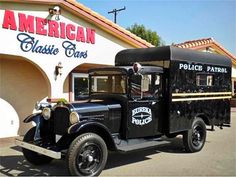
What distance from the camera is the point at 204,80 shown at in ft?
27.9

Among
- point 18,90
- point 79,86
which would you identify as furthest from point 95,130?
point 79,86

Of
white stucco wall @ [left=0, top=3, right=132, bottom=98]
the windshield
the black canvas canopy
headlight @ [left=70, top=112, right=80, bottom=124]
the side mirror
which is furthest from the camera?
white stucco wall @ [left=0, top=3, right=132, bottom=98]

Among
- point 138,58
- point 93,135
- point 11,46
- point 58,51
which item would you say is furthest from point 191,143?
point 11,46

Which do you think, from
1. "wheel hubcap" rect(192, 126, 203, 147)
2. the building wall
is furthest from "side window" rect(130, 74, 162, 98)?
the building wall

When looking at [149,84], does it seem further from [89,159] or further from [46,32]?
[46,32]

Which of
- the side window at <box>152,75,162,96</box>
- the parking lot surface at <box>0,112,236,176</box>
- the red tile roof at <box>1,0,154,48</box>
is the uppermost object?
the red tile roof at <box>1,0,154,48</box>

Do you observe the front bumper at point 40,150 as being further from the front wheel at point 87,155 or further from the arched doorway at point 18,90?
the arched doorway at point 18,90

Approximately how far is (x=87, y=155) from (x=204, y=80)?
4.27 m

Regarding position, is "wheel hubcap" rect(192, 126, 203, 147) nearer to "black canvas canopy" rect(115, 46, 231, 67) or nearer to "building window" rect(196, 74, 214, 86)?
"building window" rect(196, 74, 214, 86)

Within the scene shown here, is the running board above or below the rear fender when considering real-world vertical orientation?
below

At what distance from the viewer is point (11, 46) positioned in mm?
8586

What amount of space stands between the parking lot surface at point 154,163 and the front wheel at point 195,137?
16 centimetres

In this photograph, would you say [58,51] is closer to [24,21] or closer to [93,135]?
[24,21]

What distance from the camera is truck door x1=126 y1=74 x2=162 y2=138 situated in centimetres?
681
